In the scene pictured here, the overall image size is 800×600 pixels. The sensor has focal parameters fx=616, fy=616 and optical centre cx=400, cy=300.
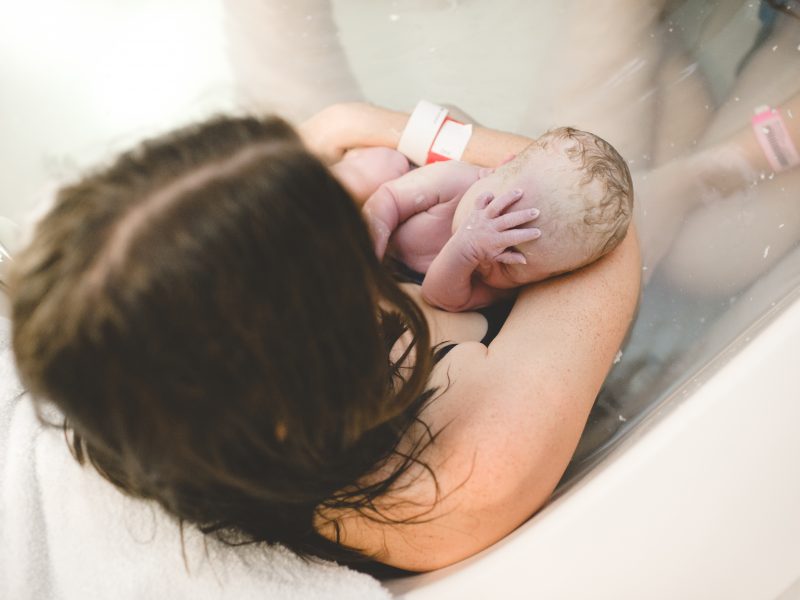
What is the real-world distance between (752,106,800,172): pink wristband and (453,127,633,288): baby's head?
0.35m

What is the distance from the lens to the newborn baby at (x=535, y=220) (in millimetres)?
725

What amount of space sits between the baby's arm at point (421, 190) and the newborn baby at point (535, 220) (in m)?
0.06

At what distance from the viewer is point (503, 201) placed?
2.47ft

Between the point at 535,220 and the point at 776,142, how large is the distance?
0.49 metres

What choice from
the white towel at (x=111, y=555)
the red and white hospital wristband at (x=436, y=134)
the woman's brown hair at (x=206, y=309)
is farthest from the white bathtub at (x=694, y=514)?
the red and white hospital wristband at (x=436, y=134)

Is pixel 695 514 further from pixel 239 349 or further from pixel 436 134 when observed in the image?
pixel 436 134

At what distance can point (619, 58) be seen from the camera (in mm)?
1131

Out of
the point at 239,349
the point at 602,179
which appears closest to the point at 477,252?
the point at 602,179

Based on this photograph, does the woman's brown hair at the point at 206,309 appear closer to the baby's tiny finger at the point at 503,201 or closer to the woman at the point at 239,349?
the woman at the point at 239,349

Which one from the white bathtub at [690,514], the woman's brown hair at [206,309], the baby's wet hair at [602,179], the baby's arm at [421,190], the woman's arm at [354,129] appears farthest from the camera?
the woman's arm at [354,129]

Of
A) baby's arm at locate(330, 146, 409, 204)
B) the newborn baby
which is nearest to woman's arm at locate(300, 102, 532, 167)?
baby's arm at locate(330, 146, 409, 204)

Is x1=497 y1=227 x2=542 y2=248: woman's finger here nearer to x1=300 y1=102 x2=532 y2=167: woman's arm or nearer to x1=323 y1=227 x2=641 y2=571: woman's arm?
x1=323 y1=227 x2=641 y2=571: woman's arm

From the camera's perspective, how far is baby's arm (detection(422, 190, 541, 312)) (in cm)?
74

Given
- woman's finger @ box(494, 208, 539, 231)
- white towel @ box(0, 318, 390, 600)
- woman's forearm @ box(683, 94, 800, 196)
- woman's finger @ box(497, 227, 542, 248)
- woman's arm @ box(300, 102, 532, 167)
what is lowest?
white towel @ box(0, 318, 390, 600)
